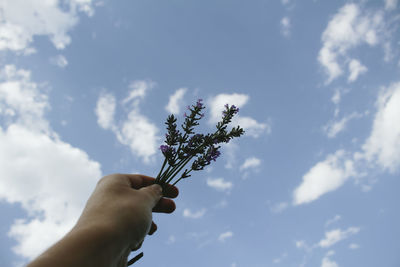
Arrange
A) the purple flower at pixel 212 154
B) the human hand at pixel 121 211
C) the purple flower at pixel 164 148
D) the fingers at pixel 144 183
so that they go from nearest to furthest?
the human hand at pixel 121 211 → the fingers at pixel 144 183 → the purple flower at pixel 164 148 → the purple flower at pixel 212 154

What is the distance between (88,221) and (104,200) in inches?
15.3

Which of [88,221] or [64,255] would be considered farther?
[88,221]

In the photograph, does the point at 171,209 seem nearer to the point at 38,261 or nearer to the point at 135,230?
the point at 135,230

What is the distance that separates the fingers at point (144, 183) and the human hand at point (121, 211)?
0.51 ft

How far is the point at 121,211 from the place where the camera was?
204cm

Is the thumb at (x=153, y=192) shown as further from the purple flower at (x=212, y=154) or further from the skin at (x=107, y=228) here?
the purple flower at (x=212, y=154)

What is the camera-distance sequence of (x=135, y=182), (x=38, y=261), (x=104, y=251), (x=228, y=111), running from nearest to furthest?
1. (x=38, y=261)
2. (x=104, y=251)
3. (x=135, y=182)
4. (x=228, y=111)

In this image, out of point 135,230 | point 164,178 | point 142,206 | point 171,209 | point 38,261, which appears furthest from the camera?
point 171,209

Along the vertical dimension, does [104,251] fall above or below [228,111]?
below

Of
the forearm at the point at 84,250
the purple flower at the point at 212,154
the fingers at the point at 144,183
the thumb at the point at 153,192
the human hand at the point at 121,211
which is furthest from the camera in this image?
the purple flower at the point at 212,154

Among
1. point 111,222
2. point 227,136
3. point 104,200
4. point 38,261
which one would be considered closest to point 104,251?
point 111,222

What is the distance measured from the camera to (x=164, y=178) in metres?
3.33

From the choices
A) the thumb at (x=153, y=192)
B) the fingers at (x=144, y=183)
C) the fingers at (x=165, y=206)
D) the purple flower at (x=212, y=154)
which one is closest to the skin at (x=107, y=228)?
the thumb at (x=153, y=192)

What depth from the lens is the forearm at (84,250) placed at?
131 cm
